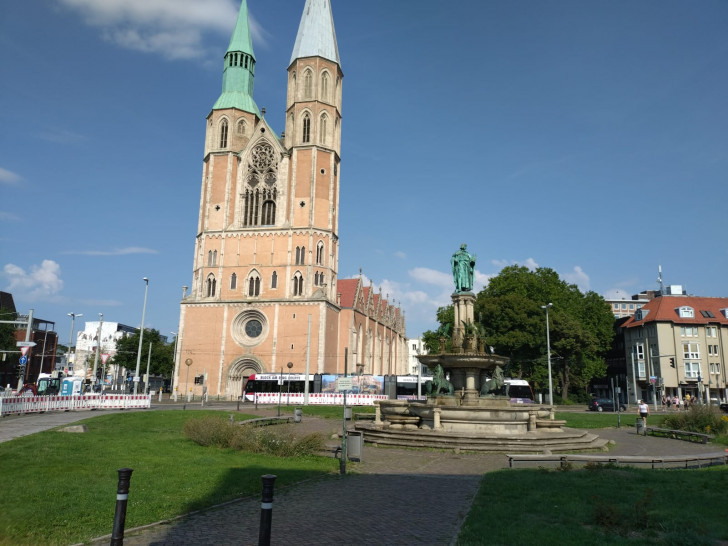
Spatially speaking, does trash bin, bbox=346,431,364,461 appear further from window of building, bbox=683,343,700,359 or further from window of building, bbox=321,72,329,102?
window of building, bbox=683,343,700,359

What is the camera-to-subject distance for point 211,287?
56812mm

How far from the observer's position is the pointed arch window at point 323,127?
58.5 metres

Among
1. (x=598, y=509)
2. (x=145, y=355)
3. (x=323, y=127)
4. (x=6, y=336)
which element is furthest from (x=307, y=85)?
(x=598, y=509)

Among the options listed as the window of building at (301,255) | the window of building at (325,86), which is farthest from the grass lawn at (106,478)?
the window of building at (325,86)

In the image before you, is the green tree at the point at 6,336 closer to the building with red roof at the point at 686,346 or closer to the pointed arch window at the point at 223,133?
the pointed arch window at the point at 223,133

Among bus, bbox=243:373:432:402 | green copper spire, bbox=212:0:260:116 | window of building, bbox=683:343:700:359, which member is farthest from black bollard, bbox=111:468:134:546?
window of building, bbox=683:343:700:359

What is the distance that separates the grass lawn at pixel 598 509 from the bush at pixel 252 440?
520cm

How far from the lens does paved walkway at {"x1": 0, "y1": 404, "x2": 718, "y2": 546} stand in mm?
7359

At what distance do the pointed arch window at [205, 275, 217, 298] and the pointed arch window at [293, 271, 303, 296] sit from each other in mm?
8384

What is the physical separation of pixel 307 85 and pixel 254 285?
2246 centimetres

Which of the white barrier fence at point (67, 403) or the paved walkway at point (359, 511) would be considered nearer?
the paved walkway at point (359, 511)

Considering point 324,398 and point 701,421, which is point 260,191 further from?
point 701,421

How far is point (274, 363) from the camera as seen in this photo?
176 ft

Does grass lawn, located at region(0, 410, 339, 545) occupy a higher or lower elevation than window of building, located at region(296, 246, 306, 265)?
lower
